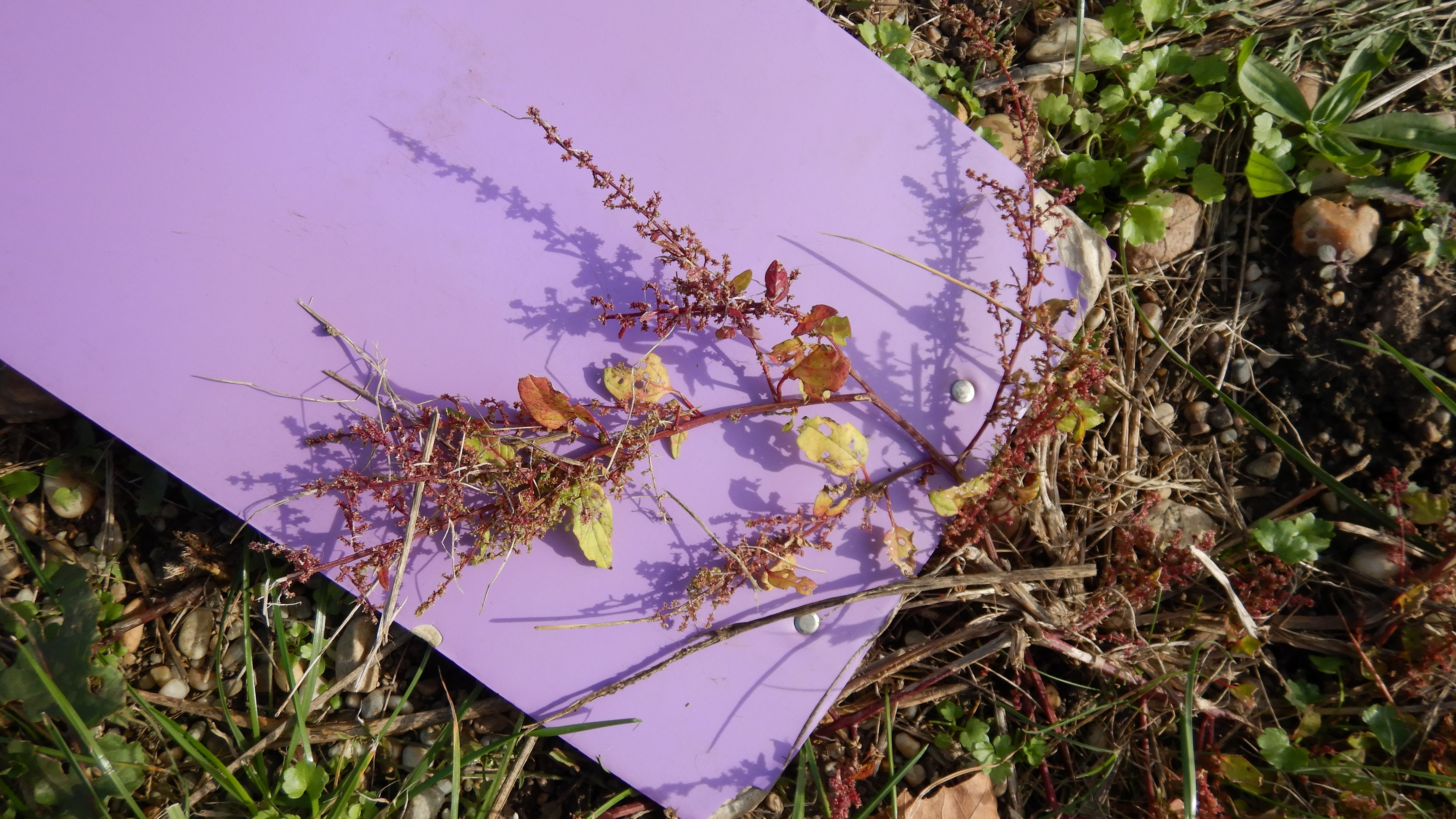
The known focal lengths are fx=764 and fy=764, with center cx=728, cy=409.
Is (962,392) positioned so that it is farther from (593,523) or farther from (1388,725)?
(1388,725)

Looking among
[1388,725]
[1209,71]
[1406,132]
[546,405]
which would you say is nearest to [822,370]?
[546,405]

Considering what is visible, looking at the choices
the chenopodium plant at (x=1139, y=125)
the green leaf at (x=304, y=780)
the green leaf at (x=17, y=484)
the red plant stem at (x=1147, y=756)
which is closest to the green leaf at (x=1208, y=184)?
the chenopodium plant at (x=1139, y=125)

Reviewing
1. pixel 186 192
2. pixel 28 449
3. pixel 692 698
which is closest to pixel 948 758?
pixel 692 698

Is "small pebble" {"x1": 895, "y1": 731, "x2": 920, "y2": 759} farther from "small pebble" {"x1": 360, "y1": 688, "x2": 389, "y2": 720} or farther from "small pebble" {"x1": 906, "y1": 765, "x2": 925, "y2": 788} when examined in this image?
"small pebble" {"x1": 360, "y1": 688, "x2": 389, "y2": 720}

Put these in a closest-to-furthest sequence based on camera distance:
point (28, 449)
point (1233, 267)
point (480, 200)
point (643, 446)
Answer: point (643, 446)
point (480, 200)
point (28, 449)
point (1233, 267)

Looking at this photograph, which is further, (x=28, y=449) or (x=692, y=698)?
(x=28, y=449)

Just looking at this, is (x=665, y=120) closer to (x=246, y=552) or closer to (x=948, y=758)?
(x=246, y=552)
